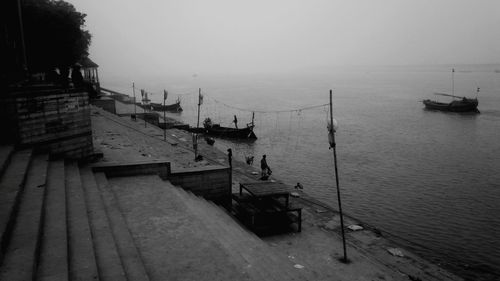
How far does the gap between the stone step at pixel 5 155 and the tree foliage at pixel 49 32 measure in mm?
17481

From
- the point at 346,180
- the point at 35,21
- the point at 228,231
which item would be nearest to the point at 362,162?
the point at 346,180

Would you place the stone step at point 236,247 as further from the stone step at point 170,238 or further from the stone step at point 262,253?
the stone step at point 170,238

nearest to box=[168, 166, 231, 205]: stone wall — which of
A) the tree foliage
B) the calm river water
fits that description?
the calm river water

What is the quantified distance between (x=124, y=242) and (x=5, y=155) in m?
3.65

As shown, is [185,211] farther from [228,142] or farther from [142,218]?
[228,142]

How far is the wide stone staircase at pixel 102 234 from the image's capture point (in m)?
5.12

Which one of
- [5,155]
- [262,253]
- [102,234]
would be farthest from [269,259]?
[5,155]

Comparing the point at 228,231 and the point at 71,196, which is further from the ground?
the point at 71,196

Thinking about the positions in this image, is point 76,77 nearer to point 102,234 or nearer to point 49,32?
point 102,234

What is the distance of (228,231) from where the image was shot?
9.17 metres

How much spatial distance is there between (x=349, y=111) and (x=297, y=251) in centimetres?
5376

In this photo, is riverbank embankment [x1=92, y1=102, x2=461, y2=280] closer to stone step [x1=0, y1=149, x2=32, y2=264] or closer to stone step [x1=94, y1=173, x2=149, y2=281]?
stone step [x1=0, y1=149, x2=32, y2=264]

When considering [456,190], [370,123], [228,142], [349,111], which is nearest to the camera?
[456,190]

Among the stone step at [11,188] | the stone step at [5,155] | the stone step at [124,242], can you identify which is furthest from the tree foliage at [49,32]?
the stone step at [124,242]
